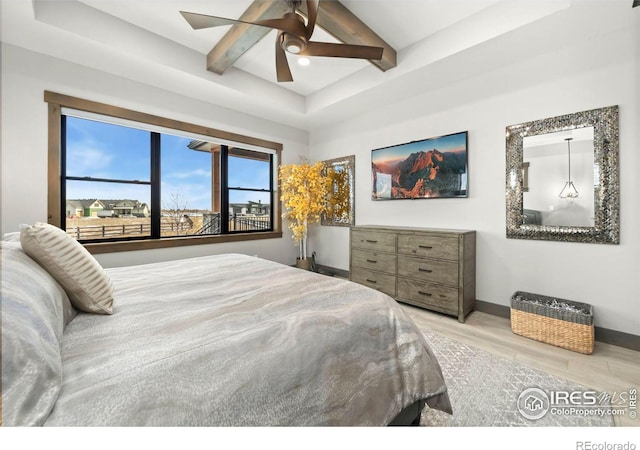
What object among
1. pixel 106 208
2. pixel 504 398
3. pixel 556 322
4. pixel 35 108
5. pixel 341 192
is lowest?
pixel 504 398

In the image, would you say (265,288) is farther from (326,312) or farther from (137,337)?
(137,337)

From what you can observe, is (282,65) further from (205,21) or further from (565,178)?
(565,178)

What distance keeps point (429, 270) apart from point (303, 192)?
2.16 metres

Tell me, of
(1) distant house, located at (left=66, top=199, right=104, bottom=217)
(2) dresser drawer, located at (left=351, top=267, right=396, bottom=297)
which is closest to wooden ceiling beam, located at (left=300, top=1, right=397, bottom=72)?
(2) dresser drawer, located at (left=351, top=267, right=396, bottom=297)

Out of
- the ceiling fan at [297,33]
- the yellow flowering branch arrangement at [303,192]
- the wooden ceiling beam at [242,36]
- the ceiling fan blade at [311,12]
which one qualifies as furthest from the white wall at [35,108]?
the ceiling fan blade at [311,12]

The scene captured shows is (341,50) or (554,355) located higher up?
(341,50)

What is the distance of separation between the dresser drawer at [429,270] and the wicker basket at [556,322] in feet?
1.78

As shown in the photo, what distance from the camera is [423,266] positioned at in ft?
9.66

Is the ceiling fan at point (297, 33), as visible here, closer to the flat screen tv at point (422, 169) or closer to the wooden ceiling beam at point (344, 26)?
the wooden ceiling beam at point (344, 26)

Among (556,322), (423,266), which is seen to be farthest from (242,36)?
(556,322)

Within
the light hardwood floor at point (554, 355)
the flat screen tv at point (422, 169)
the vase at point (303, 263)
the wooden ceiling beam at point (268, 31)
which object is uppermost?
the wooden ceiling beam at point (268, 31)

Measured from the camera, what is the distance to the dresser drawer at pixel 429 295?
2748mm

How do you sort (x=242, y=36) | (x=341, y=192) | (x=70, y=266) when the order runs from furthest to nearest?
(x=341, y=192) → (x=242, y=36) → (x=70, y=266)

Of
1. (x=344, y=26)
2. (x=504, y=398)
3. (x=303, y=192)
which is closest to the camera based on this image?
(x=504, y=398)
